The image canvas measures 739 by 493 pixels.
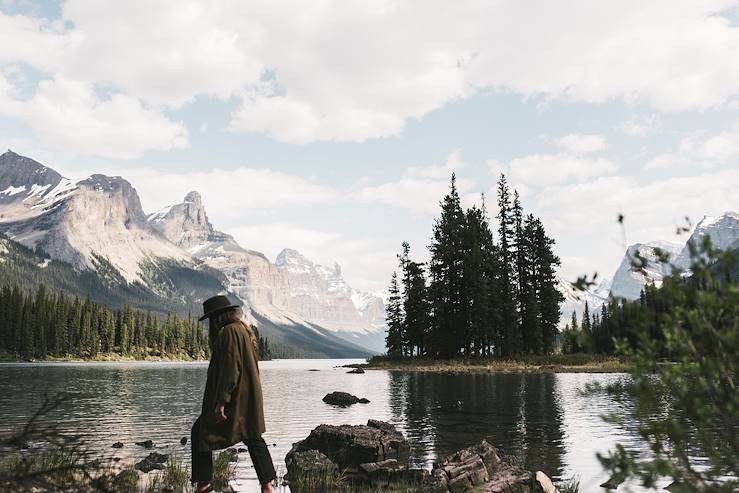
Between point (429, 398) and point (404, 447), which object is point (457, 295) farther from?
point (404, 447)

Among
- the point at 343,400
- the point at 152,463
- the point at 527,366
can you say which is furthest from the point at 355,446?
the point at 527,366

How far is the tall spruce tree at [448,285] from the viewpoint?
7400 cm

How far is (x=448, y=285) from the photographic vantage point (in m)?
75.8

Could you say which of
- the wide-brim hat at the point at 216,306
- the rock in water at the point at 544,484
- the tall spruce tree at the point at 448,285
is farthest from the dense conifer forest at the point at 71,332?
the rock in water at the point at 544,484

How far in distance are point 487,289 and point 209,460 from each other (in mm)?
64074

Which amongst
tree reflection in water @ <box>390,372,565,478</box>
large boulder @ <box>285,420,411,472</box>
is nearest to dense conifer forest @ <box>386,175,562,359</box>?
tree reflection in water @ <box>390,372,565,478</box>

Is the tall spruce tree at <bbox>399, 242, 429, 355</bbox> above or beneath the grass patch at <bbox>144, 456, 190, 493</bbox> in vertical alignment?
above

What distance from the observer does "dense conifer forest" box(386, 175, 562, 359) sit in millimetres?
72562

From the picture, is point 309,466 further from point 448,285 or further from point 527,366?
point 448,285

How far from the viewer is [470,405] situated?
30.1 metres

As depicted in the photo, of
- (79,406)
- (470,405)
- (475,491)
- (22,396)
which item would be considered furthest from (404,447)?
(22,396)

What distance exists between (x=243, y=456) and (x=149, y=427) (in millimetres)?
7886

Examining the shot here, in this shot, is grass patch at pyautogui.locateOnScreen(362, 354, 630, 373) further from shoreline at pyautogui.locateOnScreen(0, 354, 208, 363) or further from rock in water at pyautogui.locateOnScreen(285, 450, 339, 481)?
shoreline at pyautogui.locateOnScreen(0, 354, 208, 363)

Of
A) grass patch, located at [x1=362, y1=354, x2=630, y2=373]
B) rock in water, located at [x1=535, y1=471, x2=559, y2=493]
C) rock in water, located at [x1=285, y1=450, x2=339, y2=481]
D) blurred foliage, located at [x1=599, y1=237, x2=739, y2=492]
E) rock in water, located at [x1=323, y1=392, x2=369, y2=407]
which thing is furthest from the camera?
grass patch, located at [x1=362, y1=354, x2=630, y2=373]
